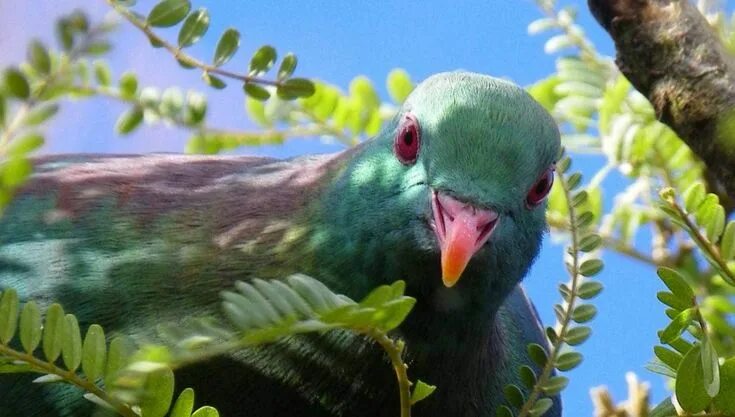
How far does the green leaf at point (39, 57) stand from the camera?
2.14 metres

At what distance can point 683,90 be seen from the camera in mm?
2891

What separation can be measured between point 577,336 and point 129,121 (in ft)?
4.01

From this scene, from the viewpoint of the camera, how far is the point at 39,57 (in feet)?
7.06

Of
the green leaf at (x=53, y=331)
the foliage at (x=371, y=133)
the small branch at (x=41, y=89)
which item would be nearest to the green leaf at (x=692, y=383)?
the foliage at (x=371, y=133)

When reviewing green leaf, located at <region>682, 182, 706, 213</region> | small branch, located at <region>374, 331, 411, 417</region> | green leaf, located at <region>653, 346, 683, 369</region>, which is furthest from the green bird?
small branch, located at <region>374, 331, 411, 417</region>

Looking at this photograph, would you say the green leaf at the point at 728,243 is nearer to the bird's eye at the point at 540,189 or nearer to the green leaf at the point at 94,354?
the bird's eye at the point at 540,189

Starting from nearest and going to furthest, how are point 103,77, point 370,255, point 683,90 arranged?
1. point 683,90
2. point 370,255
3. point 103,77

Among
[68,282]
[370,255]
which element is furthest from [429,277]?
[68,282]

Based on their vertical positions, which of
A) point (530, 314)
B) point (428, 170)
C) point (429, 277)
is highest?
point (428, 170)

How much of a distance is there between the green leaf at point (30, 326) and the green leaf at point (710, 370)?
1029 mm

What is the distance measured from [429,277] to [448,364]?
32cm

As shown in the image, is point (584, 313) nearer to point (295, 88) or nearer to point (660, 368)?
point (660, 368)

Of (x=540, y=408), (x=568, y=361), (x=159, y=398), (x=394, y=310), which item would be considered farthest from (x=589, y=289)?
(x=159, y=398)

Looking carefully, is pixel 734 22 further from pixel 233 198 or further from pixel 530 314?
pixel 233 198
